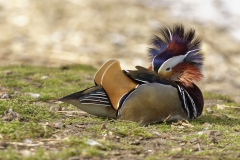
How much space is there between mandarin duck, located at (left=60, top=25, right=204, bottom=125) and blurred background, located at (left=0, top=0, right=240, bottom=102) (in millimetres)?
→ 5524

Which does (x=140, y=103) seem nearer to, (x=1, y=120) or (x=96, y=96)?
(x=96, y=96)

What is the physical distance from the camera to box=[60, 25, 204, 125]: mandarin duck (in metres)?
5.79

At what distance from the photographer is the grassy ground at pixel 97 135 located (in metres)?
4.18

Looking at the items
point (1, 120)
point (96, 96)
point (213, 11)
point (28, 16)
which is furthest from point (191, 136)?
point (213, 11)

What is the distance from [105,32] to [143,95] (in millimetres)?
8909

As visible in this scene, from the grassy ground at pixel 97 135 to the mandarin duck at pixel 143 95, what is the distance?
0.15 metres

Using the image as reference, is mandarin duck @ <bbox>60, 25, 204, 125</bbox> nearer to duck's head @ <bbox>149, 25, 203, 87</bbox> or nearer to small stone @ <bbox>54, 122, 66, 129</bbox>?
duck's head @ <bbox>149, 25, 203, 87</bbox>

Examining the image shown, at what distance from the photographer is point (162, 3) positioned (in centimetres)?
1725

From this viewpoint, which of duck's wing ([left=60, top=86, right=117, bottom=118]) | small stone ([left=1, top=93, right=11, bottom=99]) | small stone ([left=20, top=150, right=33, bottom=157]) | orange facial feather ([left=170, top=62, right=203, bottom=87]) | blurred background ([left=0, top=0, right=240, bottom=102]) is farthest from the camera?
blurred background ([left=0, top=0, right=240, bottom=102])

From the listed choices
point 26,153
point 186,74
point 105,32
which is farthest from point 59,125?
point 105,32

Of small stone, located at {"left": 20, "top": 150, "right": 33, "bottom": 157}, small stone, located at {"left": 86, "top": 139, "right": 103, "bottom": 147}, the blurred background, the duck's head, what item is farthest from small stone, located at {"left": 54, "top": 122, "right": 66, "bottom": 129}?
the blurred background

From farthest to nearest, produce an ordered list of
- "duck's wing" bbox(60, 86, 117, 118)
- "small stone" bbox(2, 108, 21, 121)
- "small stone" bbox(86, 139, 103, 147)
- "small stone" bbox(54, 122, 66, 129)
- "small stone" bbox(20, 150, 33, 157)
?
"duck's wing" bbox(60, 86, 117, 118)
"small stone" bbox(2, 108, 21, 121)
"small stone" bbox(54, 122, 66, 129)
"small stone" bbox(86, 139, 103, 147)
"small stone" bbox(20, 150, 33, 157)

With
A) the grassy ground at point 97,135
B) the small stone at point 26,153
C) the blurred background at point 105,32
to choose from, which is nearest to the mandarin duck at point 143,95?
the grassy ground at point 97,135

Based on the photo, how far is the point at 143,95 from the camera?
19.0 ft
